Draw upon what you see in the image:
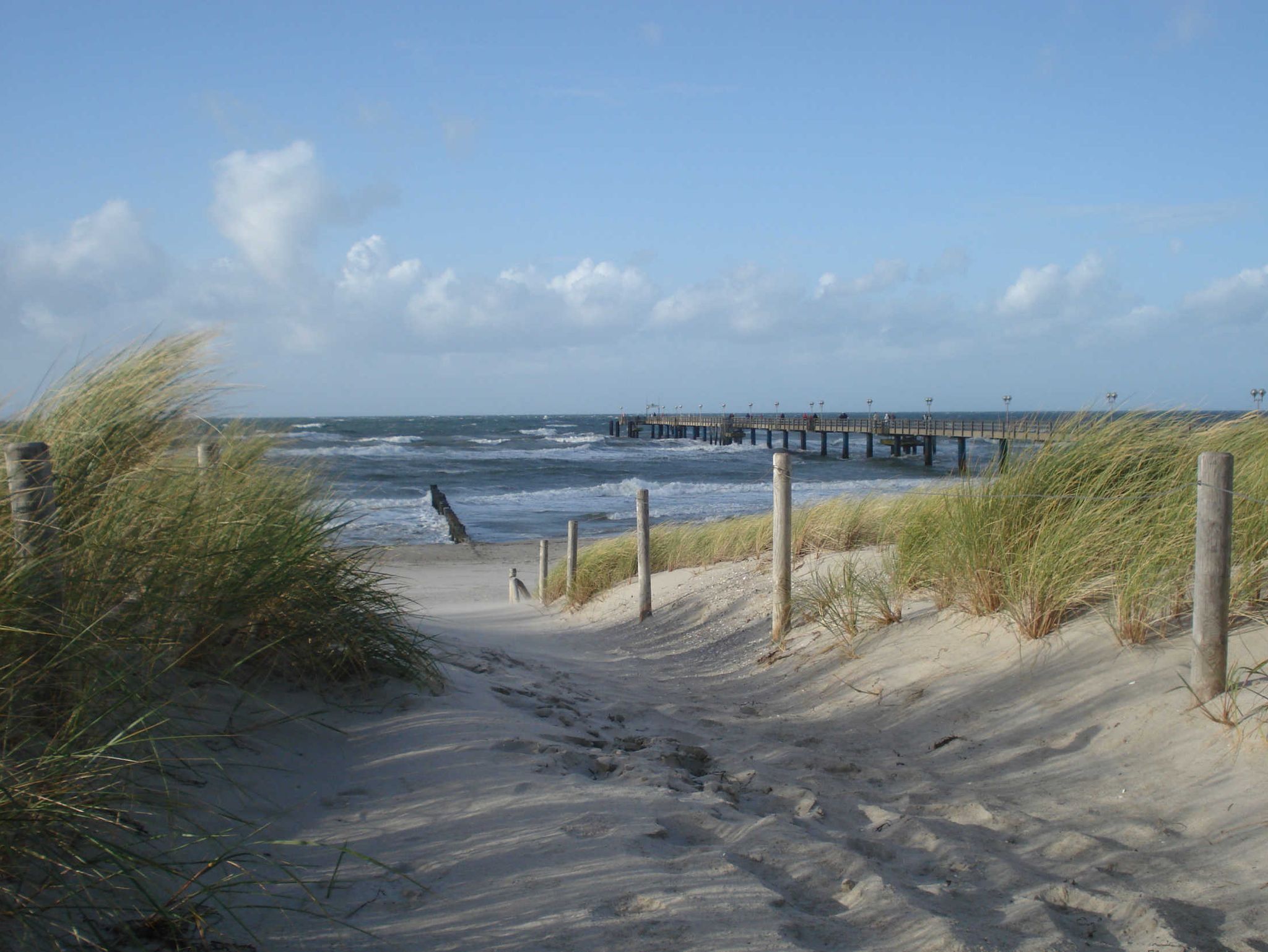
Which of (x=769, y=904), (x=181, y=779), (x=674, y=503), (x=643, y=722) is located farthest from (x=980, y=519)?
(x=674, y=503)

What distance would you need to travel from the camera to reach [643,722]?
480 cm

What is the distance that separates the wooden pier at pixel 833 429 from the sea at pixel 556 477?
0.91 metres

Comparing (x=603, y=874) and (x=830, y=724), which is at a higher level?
(x=603, y=874)

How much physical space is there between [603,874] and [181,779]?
1.36 metres

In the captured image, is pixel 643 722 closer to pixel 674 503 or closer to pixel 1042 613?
pixel 1042 613

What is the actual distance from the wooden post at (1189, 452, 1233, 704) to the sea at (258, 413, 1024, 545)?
2.61 metres

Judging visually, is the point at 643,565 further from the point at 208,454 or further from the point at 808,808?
the point at 808,808

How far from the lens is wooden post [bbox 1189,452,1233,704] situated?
381 cm

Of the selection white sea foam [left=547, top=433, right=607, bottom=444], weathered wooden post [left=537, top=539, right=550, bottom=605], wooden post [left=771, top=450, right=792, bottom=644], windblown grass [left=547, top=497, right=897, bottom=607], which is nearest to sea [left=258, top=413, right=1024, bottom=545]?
white sea foam [left=547, top=433, right=607, bottom=444]

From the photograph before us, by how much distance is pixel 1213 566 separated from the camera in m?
3.84

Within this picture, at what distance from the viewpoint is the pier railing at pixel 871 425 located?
6863 mm

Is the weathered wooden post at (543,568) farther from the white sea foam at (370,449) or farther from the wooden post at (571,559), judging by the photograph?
the white sea foam at (370,449)

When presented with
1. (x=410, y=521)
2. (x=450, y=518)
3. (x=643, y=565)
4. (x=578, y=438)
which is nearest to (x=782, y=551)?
(x=643, y=565)

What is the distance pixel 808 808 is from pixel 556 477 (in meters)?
34.9
